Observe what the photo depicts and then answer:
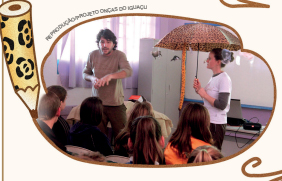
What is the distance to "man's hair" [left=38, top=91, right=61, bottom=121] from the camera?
5.20ft

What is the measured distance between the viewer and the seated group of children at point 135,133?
152cm

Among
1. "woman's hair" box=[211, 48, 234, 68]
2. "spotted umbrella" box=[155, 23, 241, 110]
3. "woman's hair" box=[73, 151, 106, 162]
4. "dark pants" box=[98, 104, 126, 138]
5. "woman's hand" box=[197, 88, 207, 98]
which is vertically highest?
"spotted umbrella" box=[155, 23, 241, 110]

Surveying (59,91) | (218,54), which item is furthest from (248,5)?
(59,91)

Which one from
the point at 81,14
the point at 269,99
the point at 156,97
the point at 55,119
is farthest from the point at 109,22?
the point at 269,99

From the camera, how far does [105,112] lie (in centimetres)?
159

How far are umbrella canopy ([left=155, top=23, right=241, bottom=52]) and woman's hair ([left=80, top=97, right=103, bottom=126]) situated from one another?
0.39 metres

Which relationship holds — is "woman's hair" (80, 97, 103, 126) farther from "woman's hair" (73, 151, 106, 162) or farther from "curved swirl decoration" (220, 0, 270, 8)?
"curved swirl decoration" (220, 0, 270, 8)

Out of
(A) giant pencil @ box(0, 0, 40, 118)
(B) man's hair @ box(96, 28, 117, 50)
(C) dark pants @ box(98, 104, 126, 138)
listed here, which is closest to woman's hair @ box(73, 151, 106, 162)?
(C) dark pants @ box(98, 104, 126, 138)

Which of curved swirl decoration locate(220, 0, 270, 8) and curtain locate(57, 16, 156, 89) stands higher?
curved swirl decoration locate(220, 0, 270, 8)

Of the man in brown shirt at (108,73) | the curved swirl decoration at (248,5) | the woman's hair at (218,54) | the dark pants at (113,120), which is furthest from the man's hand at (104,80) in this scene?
the curved swirl decoration at (248,5)

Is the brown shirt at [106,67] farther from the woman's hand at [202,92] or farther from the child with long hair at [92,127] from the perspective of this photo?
the woman's hand at [202,92]

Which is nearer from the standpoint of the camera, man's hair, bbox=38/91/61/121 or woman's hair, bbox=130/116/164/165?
woman's hair, bbox=130/116/164/165

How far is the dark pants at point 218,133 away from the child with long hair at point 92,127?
487 millimetres

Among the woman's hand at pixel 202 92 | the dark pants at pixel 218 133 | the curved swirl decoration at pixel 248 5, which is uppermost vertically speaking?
the curved swirl decoration at pixel 248 5
